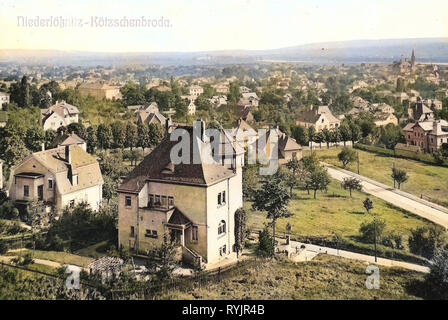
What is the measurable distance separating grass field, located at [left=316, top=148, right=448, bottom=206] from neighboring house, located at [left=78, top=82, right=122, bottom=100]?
27.3m

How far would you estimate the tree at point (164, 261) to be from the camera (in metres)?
18.7

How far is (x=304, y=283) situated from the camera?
1914cm

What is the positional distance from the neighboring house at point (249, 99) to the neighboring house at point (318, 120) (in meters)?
16.9

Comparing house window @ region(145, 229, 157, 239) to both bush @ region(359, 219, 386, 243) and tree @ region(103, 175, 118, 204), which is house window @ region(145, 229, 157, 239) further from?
bush @ region(359, 219, 386, 243)

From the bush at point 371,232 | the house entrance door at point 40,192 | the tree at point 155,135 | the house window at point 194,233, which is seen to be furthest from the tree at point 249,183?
the tree at point 155,135

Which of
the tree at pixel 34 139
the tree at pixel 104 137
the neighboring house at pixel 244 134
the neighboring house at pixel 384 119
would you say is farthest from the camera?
the neighboring house at pixel 384 119

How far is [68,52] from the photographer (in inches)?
1173

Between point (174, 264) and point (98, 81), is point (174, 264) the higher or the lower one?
the lower one

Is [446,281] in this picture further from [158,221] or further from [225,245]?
[158,221]

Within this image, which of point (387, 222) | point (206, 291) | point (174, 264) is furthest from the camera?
point (387, 222)

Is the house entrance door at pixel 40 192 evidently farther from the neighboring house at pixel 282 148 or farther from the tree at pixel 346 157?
the tree at pixel 346 157

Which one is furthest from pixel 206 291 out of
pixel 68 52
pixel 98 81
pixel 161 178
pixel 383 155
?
pixel 98 81

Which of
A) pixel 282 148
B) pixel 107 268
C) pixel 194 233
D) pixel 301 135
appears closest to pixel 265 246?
pixel 194 233
